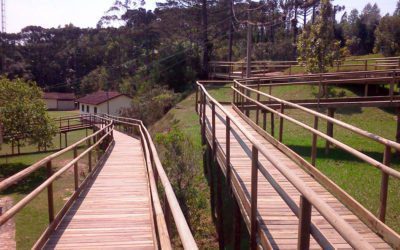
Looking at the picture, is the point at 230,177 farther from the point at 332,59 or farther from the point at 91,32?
the point at 91,32

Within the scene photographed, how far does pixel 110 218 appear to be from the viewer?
655 cm

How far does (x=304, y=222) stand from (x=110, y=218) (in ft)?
13.2

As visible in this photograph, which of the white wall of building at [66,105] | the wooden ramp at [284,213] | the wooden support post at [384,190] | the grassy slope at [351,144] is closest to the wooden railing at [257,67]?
the grassy slope at [351,144]

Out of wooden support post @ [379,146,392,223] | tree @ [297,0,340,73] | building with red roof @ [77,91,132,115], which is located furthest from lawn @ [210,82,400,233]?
building with red roof @ [77,91,132,115]

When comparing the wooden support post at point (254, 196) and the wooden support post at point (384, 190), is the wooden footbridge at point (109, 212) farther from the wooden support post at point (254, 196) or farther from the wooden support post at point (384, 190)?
the wooden support post at point (384, 190)

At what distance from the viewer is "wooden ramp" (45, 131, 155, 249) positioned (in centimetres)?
552

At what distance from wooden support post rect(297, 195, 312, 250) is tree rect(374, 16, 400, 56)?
126 ft

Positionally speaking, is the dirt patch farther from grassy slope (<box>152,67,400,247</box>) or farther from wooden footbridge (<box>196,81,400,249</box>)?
wooden footbridge (<box>196,81,400,249</box>)

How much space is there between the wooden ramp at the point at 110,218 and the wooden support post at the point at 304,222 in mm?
2575

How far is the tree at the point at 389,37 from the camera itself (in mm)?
38406

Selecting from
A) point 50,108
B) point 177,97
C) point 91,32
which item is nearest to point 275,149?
point 177,97

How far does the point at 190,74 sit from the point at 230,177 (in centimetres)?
3023

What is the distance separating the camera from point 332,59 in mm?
22922

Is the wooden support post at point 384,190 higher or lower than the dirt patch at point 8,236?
higher
